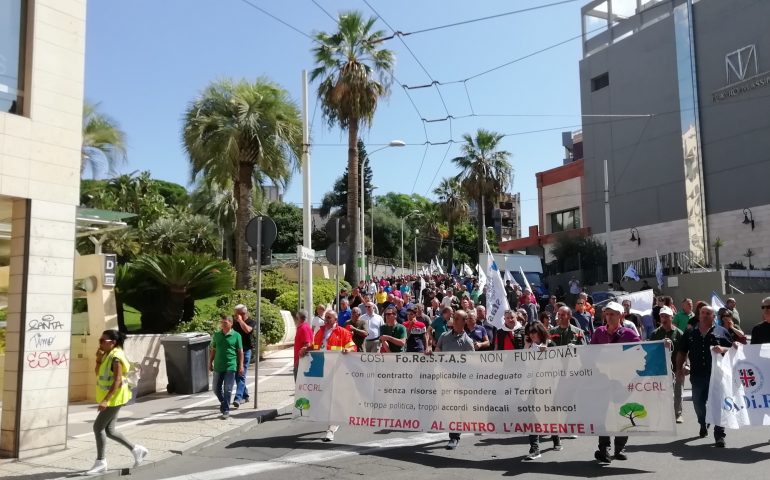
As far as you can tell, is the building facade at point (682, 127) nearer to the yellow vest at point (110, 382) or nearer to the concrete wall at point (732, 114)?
the concrete wall at point (732, 114)

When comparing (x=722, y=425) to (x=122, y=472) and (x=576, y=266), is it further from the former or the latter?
(x=576, y=266)

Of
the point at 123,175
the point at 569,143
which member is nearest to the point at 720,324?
the point at 123,175

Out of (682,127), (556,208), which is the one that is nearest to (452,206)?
(556,208)

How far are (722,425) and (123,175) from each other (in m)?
44.4

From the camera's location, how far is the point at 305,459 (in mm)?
7746

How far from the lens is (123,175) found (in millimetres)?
46125

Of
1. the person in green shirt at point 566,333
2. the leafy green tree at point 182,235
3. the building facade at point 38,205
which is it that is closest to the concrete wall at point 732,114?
the leafy green tree at point 182,235

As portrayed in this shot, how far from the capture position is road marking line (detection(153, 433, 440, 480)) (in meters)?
7.12

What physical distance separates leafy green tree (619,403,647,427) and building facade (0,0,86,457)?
664 centimetres

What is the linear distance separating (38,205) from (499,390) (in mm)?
6069

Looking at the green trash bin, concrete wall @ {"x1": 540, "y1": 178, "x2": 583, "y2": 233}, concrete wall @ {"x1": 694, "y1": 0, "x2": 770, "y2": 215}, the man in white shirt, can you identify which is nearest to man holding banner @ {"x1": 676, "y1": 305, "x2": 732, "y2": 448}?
the man in white shirt

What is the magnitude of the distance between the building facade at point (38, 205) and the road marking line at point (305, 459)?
2.38m

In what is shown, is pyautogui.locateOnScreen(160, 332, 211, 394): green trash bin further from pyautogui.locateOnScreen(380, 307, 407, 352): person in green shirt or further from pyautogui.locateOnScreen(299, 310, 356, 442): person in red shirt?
pyautogui.locateOnScreen(380, 307, 407, 352): person in green shirt

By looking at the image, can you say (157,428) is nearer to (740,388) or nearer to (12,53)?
(12,53)
